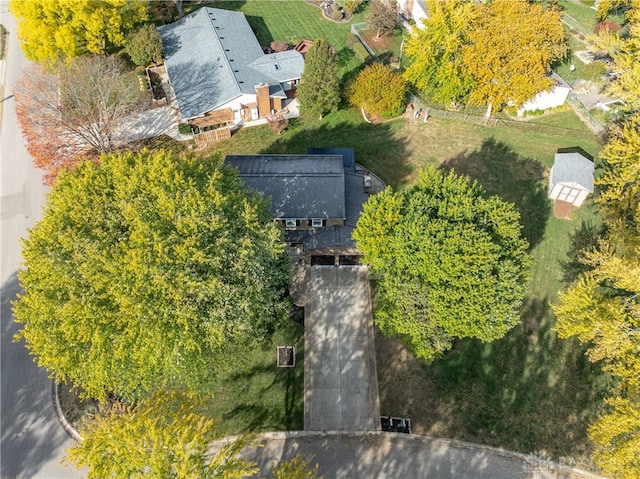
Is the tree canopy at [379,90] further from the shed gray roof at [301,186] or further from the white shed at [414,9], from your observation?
the white shed at [414,9]

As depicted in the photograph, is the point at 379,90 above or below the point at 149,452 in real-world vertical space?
above

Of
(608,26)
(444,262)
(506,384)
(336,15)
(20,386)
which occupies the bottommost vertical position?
(506,384)

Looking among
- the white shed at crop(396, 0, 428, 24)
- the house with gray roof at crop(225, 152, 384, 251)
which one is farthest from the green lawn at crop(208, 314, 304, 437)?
the white shed at crop(396, 0, 428, 24)

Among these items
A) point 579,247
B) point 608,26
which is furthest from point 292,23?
point 579,247

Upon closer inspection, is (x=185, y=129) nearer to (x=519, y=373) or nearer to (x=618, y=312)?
(x=519, y=373)

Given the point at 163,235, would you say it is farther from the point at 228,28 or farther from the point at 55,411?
the point at 228,28

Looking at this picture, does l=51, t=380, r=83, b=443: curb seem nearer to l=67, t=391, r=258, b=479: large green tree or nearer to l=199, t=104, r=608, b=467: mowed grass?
l=67, t=391, r=258, b=479: large green tree

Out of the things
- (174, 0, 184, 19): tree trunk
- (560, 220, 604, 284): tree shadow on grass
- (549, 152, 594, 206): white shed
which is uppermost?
(174, 0, 184, 19): tree trunk
